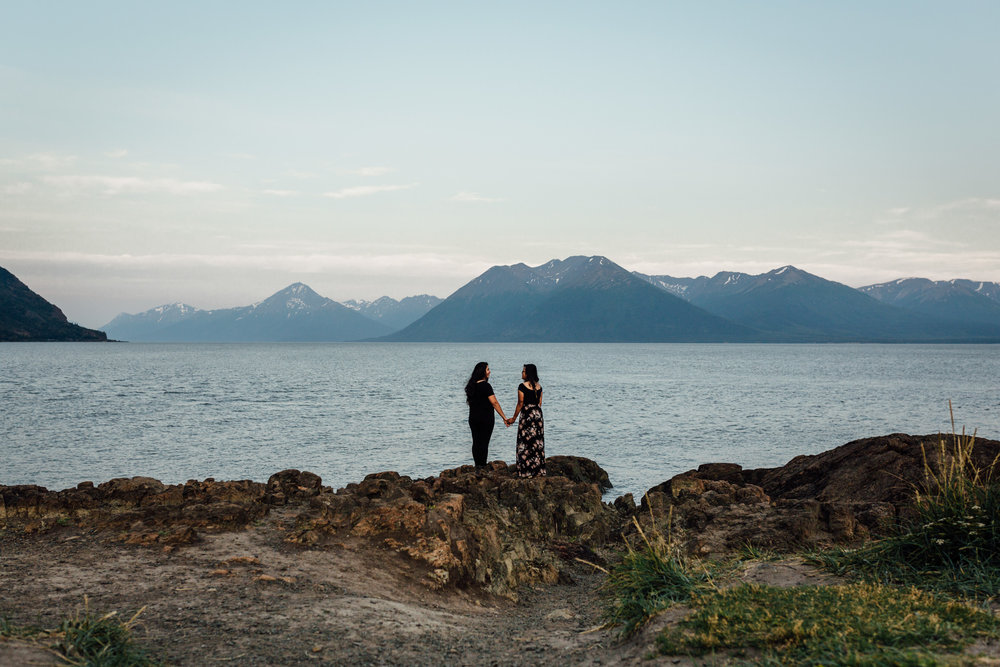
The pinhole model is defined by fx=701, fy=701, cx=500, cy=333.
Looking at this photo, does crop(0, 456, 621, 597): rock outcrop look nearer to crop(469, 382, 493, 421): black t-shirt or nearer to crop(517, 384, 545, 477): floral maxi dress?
crop(517, 384, 545, 477): floral maxi dress

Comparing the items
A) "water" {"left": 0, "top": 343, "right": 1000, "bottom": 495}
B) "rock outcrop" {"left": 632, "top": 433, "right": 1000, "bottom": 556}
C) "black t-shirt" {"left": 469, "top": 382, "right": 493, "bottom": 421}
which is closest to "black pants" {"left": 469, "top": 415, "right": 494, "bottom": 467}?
"black t-shirt" {"left": 469, "top": 382, "right": 493, "bottom": 421}

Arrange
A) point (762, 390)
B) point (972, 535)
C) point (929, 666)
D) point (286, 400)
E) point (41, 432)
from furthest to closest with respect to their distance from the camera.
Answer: point (762, 390) < point (286, 400) < point (41, 432) < point (972, 535) < point (929, 666)

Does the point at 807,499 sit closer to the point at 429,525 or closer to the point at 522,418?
the point at 522,418

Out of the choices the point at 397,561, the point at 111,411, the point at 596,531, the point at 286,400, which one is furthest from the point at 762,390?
the point at 397,561

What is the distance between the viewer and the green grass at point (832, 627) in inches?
193

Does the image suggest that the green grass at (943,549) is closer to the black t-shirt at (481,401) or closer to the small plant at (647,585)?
the small plant at (647,585)

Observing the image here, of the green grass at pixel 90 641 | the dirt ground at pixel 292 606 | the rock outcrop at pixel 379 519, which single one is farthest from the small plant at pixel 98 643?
the rock outcrop at pixel 379 519

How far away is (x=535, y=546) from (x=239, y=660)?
6522 mm

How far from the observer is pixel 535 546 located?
1189cm

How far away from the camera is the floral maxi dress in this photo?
15203 millimetres

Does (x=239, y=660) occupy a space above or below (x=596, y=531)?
above

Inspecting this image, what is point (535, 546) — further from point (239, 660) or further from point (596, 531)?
point (239, 660)

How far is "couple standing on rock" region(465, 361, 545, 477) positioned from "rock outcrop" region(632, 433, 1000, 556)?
2.50 m

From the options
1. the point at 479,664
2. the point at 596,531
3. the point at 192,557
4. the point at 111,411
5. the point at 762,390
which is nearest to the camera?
the point at 479,664
